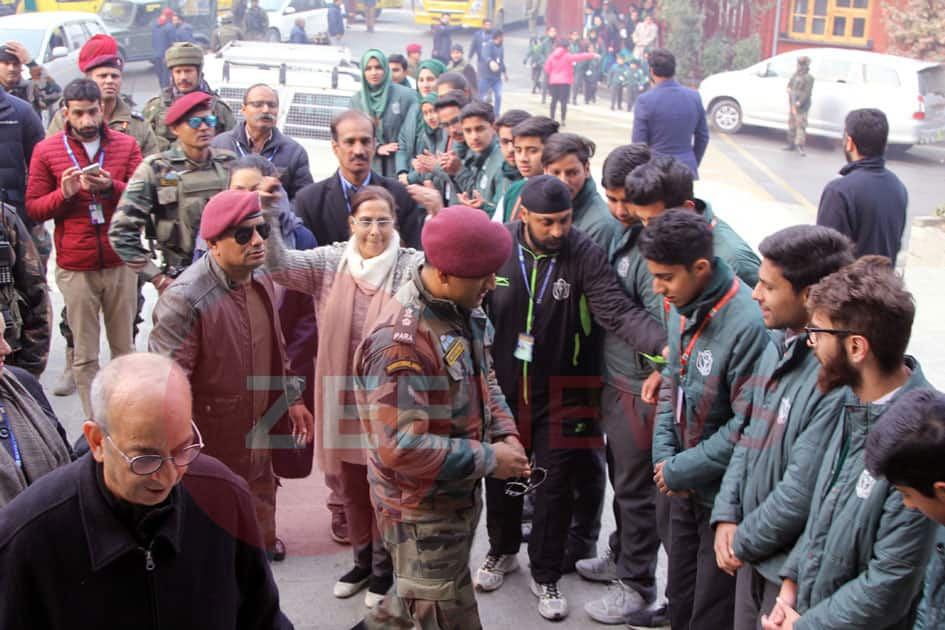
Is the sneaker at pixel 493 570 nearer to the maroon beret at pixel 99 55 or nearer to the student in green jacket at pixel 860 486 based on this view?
the student in green jacket at pixel 860 486

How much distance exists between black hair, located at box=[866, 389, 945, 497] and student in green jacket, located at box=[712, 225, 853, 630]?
474 mm

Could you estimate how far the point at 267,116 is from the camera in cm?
657

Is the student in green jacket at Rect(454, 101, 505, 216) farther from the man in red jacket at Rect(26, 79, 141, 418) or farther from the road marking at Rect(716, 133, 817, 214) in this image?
the road marking at Rect(716, 133, 817, 214)

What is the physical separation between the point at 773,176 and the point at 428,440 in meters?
13.7

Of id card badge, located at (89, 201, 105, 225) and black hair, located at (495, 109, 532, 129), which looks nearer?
id card badge, located at (89, 201, 105, 225)

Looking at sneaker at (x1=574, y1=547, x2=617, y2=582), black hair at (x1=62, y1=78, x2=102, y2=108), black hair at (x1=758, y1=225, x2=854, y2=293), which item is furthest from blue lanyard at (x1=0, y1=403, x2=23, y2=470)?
black hair at (x1=62, y1=78, x2=102, y2=108)

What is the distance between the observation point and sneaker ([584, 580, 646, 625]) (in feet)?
15.5

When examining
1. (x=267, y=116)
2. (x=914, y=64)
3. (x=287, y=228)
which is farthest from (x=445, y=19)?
(x=287, y=228)

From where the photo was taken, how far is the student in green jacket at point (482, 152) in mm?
6616

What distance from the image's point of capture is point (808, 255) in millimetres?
3484

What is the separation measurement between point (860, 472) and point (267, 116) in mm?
4738

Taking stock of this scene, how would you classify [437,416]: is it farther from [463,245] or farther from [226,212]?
[226,212]

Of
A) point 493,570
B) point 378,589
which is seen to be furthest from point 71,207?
point 493,570

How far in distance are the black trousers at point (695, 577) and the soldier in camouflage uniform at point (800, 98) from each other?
15.1 meters
